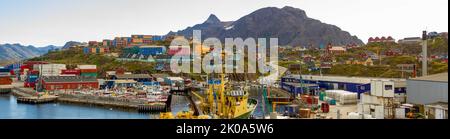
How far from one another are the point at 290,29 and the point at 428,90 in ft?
122

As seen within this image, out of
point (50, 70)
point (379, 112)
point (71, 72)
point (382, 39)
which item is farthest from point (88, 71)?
point (382, 39)

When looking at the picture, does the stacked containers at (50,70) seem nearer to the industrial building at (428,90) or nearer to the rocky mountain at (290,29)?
the industrial building at (428,90)

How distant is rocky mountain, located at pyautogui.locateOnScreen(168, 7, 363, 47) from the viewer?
130ft

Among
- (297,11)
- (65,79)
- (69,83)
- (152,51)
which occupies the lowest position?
(69,83)

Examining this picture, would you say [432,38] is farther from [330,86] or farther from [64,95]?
[64,95]

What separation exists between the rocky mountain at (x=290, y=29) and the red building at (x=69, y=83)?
26.6m

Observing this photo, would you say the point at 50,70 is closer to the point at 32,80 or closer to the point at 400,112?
the point at 32,80

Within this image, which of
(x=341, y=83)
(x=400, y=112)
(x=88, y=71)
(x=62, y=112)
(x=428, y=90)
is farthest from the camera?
(x=88, y=71)

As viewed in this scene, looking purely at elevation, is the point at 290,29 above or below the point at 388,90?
above

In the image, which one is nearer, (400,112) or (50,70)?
(400,112)

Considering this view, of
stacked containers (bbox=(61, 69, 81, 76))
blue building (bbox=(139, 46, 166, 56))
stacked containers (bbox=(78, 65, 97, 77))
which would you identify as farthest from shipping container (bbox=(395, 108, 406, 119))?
blue building (bbox=(139, 46, 166, 56))

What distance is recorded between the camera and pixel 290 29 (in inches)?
1647
